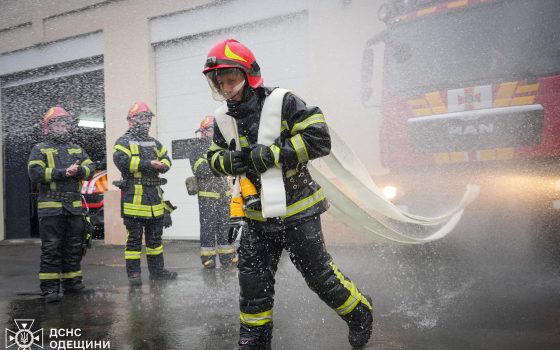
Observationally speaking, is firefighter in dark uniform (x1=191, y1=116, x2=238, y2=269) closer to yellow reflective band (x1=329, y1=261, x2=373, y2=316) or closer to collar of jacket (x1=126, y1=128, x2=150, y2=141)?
collar of jacket (x1=126, y1=128, x2=150, y2=141)

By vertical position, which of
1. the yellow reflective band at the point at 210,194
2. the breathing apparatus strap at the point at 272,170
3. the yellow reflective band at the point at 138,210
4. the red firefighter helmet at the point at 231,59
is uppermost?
the red firefighter helmet at the point at 231,59

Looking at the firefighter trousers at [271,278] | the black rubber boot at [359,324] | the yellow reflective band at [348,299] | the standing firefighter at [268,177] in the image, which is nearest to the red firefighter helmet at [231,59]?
the standing firefighter at [268,177]

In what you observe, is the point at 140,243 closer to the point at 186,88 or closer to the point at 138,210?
the point at 138,210

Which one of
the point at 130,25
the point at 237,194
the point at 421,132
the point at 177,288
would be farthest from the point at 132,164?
the point at 130,25

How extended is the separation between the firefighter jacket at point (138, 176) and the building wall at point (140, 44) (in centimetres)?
335

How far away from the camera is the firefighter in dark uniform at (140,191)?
4.96 metres

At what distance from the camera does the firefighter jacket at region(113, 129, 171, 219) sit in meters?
4.95

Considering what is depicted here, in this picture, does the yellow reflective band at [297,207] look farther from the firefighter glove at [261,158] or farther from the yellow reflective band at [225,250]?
the yellow reflective band at [225,250]

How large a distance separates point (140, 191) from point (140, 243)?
56 cm

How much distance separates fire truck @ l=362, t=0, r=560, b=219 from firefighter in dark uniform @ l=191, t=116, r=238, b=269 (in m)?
2.02

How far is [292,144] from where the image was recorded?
2436mm

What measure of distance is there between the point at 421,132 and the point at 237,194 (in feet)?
10.1

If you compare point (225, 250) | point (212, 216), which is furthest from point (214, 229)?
point (225, 250)

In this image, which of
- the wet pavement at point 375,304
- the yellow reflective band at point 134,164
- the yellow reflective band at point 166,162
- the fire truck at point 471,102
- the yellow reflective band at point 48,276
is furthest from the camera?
the yellow reflective band at point 166,162
